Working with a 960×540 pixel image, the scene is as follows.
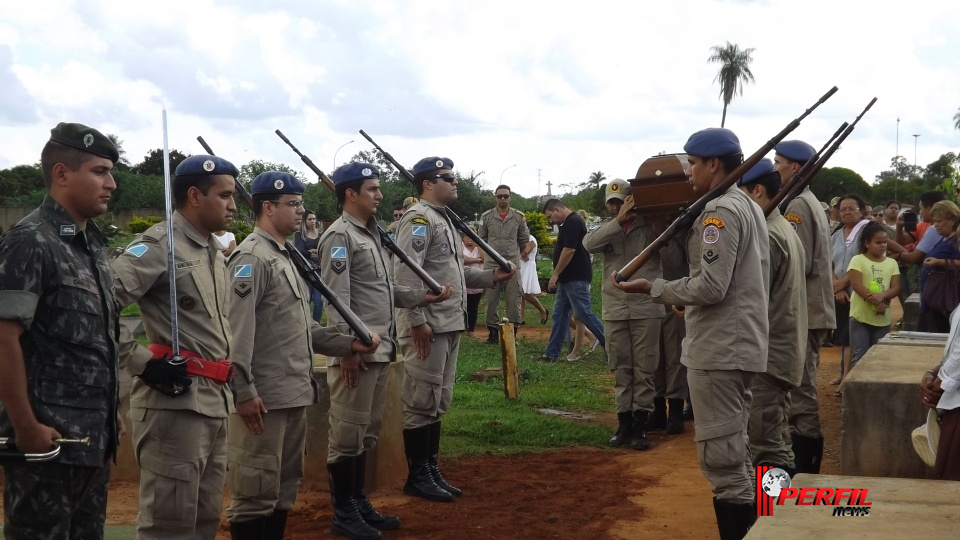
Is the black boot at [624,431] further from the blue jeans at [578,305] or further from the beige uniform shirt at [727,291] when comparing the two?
the blue jeans at [578,305]

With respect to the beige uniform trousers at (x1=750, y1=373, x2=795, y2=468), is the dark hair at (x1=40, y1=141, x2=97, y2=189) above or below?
above

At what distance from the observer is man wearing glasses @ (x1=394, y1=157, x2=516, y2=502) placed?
6883mm

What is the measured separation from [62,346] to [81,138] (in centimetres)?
76

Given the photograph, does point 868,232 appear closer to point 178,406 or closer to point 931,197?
point 931,197

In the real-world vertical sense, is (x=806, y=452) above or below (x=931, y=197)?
below

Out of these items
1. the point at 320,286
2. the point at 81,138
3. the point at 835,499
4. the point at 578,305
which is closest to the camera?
the point at 81,138

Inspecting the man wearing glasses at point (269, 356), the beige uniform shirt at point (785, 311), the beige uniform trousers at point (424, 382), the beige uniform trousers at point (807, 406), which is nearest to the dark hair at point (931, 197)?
the beige uniform trousers at point (807, 406)

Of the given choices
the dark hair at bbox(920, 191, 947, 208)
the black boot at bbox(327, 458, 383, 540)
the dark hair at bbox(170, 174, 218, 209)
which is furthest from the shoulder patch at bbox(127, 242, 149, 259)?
the dark hair at bbox(920, 191, 947, 208)

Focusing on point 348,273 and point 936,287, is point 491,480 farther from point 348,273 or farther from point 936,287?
point 936,287

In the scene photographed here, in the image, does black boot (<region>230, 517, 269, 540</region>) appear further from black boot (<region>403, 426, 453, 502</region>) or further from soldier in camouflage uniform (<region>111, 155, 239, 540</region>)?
black boot (<region>403, 426, 453, 502</region>)

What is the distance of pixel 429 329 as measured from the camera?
267 inches

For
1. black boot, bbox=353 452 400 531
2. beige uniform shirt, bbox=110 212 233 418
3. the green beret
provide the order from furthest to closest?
black boot, bbox=353 452 400 531
beige uniform shirt, bbox=110 212 233 418
the green beret

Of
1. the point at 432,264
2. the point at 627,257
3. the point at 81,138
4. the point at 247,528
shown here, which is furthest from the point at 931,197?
the point at 81,138

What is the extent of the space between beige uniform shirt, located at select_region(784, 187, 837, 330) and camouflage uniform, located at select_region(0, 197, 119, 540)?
4818 millimetres
